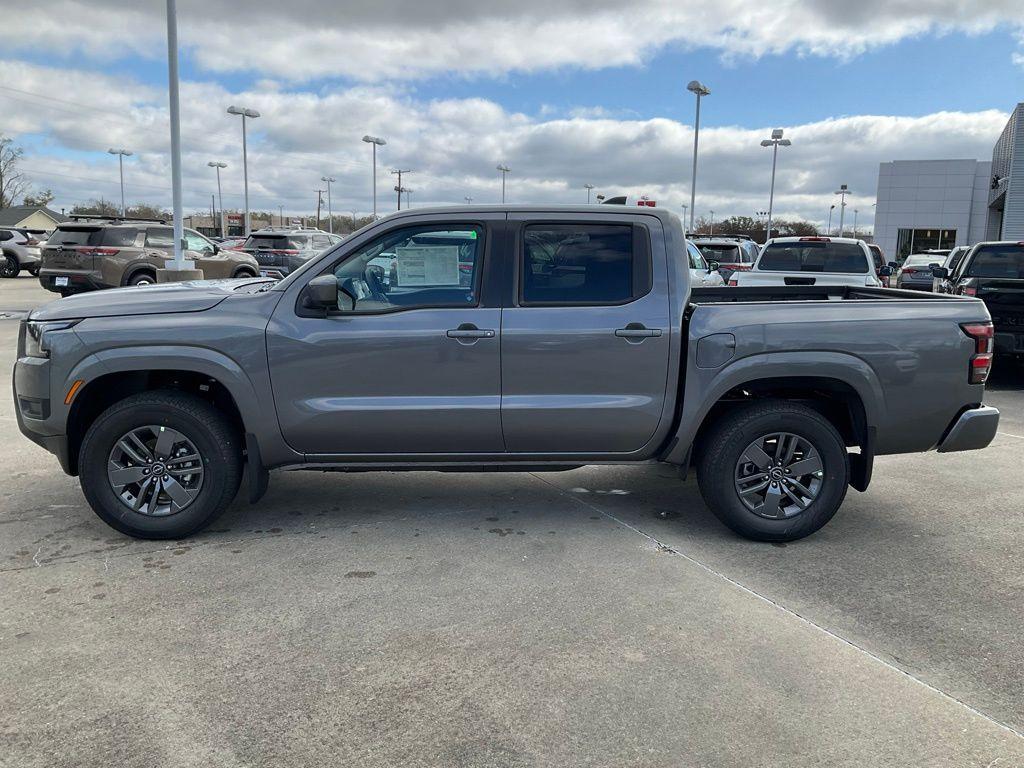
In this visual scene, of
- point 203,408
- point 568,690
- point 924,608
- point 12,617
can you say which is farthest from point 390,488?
point 924,608

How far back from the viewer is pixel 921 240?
2196 inches

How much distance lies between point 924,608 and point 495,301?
2.64 metres

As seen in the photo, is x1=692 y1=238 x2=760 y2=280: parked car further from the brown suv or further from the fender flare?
the fender flare

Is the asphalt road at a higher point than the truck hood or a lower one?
lower

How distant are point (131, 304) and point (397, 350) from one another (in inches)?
59.4

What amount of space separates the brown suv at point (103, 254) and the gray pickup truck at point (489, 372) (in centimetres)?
1316

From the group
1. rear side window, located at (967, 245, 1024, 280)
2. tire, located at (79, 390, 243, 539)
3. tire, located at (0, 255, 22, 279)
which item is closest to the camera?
tire, located at (79, 390, 243, 539)

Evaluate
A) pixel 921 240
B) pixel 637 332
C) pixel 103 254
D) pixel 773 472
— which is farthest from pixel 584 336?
pixel 921 240

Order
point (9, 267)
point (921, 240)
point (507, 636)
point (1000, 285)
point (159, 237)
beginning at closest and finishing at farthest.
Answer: point (507, 636) < point (1000, 285) < point (159, 237) < point (9, 267) < point (921, 240)

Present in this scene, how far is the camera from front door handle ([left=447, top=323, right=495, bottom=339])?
4.53m

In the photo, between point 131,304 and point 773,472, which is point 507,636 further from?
point 131,304

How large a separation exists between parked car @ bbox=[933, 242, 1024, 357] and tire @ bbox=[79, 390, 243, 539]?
331 inches

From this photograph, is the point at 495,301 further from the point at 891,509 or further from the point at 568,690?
the point at 891,509

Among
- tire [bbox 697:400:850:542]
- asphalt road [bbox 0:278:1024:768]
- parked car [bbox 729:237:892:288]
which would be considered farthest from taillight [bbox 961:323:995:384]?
parked car [bbox 729:237:892:288]
